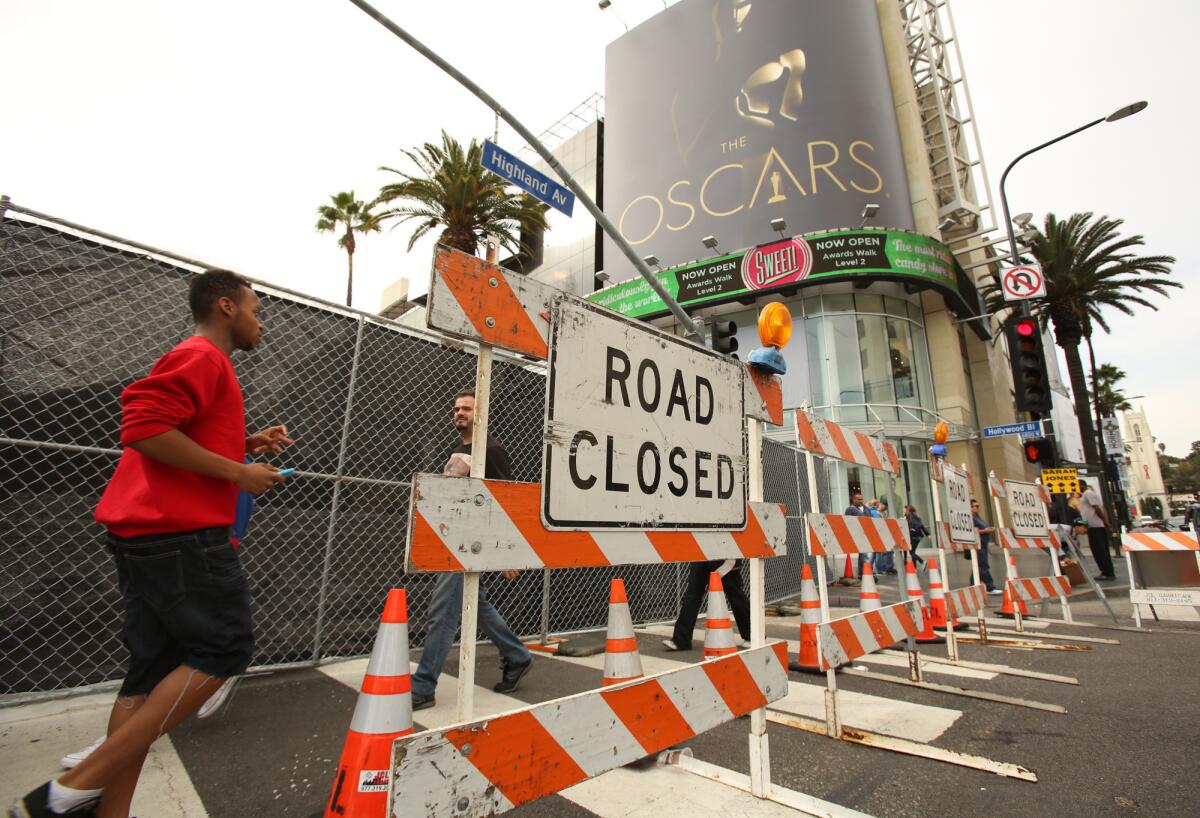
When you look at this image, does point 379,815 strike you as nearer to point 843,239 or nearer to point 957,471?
point 957,471

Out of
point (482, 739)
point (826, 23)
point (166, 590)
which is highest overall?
point (826, 23)

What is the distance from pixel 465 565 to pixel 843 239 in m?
20.1

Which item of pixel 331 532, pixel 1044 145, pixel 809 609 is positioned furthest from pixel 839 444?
pixel 1044 145

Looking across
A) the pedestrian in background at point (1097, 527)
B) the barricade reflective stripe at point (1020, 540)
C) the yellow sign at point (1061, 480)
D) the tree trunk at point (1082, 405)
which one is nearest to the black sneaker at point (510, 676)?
the barricade reflective stripe at point (1020, 540)

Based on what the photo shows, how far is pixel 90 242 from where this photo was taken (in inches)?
154

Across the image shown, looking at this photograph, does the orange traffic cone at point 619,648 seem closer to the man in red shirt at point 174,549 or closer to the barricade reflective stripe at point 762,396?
the barricade reflective stripe at point 762,396

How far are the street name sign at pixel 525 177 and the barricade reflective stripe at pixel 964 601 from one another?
247 inches

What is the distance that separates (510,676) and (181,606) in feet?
8.56

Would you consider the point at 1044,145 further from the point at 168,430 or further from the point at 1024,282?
the point at 168,430

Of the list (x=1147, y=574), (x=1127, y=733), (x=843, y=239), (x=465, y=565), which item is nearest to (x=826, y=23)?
(x=843, y=239)

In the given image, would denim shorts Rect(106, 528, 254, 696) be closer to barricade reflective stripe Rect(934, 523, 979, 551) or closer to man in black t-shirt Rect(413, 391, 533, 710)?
man in black t-shirt Rect(413, 391, 533, 710)

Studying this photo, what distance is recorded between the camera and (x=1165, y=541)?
294 inches

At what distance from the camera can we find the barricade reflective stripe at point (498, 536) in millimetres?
1486

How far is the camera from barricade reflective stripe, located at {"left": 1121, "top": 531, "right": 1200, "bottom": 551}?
7.36m
